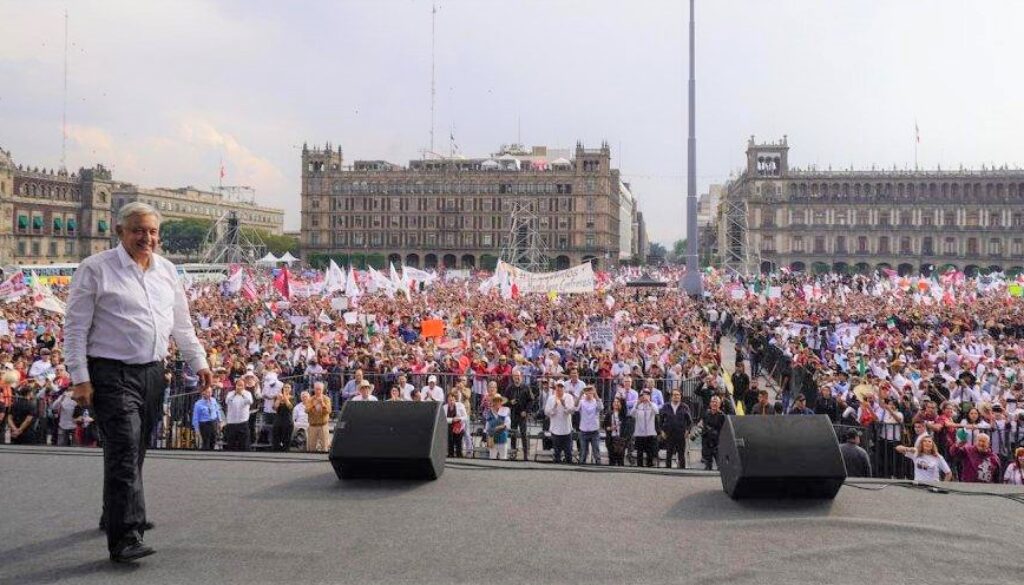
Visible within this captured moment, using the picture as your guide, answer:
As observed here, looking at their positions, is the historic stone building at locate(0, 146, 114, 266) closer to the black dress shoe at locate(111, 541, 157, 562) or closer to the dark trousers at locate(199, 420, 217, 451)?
the dark trousers at locate(199, 420, 217, 451)

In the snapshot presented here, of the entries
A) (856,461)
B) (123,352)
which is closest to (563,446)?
(856,461)

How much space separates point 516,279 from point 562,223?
3358 inches

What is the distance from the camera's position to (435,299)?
36.9 meters

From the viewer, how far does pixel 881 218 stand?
11881 centimetres

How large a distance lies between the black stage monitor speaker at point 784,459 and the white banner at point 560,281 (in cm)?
2578

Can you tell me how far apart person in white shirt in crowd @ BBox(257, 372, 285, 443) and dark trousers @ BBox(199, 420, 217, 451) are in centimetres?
121

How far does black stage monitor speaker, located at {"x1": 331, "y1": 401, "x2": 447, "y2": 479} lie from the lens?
5223mm

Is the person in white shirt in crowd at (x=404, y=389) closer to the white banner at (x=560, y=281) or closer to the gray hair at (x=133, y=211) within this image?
the gray hair at (x=133, y=211)

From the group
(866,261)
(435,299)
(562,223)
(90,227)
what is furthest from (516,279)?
(90,227)

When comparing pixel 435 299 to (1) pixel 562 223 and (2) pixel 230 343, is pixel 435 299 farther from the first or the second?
(1) pixel 562 223

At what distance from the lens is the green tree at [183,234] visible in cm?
12219

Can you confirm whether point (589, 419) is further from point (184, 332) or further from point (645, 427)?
point (184, 332)

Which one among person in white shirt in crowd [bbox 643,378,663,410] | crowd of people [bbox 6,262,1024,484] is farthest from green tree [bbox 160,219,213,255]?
person in white shirt in crowd [bbox 643,378,663,410]

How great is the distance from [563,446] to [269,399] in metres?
4.44
